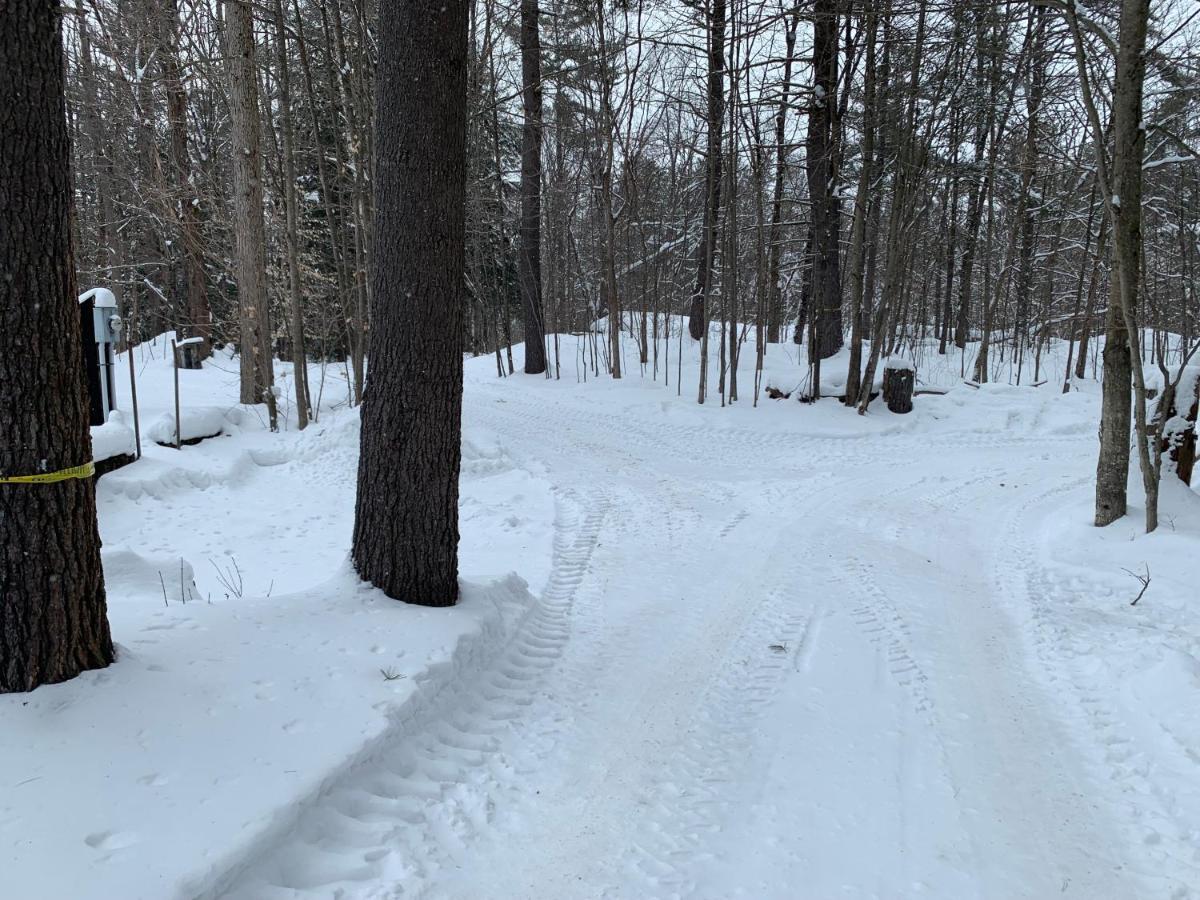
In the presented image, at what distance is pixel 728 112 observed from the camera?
38.8 ft

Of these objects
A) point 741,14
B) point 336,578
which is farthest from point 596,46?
point 336,578

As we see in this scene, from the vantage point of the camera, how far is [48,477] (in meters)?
2.68

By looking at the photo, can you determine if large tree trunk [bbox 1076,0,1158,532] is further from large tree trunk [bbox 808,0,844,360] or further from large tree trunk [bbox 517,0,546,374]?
large tree trunk [bbox 517,0,546,374]

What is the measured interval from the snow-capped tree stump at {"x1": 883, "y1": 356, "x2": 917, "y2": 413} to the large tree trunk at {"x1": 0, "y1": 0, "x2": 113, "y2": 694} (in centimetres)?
1224

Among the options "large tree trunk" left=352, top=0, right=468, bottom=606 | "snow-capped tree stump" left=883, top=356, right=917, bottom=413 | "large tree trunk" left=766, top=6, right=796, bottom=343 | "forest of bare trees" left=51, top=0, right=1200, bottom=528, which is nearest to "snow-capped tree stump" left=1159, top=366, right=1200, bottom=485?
"forest of bare trees" left=51, top=0, right=1200, bottom=528

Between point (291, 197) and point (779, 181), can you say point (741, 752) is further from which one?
point (779, 181)

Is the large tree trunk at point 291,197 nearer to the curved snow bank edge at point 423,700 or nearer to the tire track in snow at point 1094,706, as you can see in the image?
the curved snow bank edge at point 423,700

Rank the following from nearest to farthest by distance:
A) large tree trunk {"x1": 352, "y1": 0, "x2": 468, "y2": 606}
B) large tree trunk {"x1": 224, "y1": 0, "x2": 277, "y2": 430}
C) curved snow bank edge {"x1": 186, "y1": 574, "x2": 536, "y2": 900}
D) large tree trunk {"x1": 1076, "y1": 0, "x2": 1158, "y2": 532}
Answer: curved snow bank edge {"x1": 186, "y1": 574, "x2": 536, "y2": 900} → large tree trunk {"x1": 352, "y1": 0, "x2": 468, "y2": 606} → large tree trunk {"x1": 1076, "y1": 0, "x2": 1158, "y2": 532} → large tree trunk {"x1": 224, "y1": 0, "x2": 277, "y2": 430}

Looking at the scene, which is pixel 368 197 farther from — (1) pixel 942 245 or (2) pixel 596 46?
(1) pixel 942 245

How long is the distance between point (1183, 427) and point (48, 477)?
325 inches

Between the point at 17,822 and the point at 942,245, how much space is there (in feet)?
79.3

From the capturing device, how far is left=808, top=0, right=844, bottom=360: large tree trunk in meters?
12.3

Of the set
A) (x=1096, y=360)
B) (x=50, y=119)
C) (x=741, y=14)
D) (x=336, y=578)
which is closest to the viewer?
(x=50, y=119)

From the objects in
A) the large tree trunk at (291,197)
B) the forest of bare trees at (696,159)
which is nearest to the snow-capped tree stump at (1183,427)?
the forest of bare trees at (696,159)
